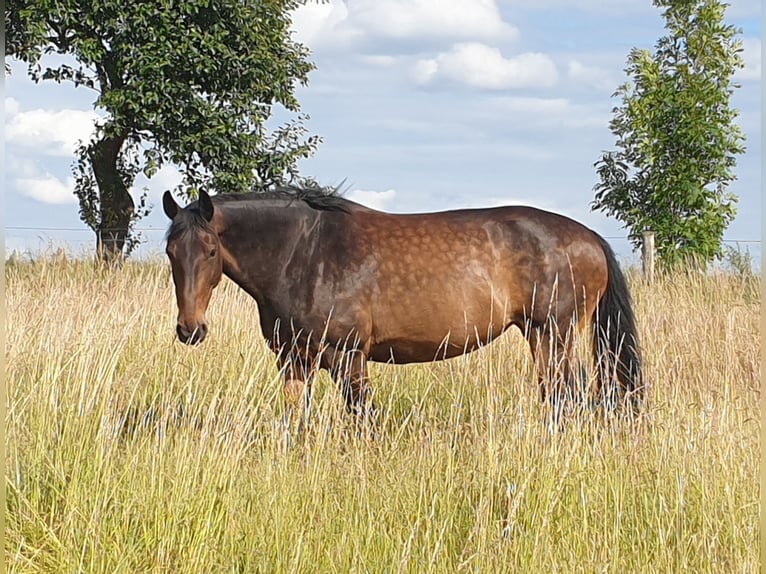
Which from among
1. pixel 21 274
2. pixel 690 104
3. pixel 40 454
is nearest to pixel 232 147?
pixel 21 274

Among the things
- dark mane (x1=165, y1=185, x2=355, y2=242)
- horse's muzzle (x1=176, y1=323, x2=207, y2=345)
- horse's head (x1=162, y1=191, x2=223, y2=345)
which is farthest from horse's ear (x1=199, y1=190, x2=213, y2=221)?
horse's muzzle (x1=176, y1=323, x2=207, y2=345)

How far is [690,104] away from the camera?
65.7 ft

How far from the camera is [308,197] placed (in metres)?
6.48

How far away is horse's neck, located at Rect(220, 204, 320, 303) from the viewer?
20.2ft

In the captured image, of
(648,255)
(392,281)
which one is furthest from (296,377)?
(648,255)

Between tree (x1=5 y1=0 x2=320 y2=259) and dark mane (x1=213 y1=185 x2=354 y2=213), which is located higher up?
tree (x1=5 y1=0 x2=320 y2=259)

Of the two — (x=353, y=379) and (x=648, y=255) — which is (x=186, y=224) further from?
(x=648, y=255)

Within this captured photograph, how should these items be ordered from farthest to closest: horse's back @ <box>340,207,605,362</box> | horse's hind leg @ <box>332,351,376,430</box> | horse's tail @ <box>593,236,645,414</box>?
horse's tail @ <box>593,236,645,414</box>, horse's back @ <box>340,207,605,362</box>, horse's hind leg @ <box>332,351,376,430</box>

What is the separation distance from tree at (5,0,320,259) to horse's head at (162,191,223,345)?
381 inches

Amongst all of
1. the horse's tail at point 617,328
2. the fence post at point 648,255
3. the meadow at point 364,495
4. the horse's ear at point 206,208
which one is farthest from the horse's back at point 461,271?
the fence post at point 648,255

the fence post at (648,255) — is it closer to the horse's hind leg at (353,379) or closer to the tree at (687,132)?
the tree at (687,132)

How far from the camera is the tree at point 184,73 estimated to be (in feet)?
51.7

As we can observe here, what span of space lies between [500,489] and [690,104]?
690 inches

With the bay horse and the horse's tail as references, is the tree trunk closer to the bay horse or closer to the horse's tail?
the bay horse
